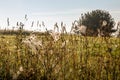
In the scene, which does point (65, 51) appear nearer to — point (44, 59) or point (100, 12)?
point (44, 59)

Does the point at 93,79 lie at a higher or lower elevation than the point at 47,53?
lower

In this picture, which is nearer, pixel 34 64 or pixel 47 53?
pixel 47 53

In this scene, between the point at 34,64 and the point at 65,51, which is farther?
the point at 65,51

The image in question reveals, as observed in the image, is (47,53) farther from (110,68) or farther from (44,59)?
(110,68)

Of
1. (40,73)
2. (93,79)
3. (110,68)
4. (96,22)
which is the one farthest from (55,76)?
(96,22)

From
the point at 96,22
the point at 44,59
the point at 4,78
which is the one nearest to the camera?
the point at 44,59

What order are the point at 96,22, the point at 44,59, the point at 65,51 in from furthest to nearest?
1. the point at 96,22
2. the point at 65,51
3. the point at 44,59

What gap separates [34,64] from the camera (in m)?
6.71

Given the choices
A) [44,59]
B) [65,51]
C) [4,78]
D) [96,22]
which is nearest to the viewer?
[44,59]

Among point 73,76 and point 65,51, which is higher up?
point 65,51

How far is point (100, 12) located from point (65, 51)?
76189mm

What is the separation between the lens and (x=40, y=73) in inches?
261

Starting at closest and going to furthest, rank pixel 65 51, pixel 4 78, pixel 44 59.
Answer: pixel 44 59
pixel 4 78
pixel 65 51

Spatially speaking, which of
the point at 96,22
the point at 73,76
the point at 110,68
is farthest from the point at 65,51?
the point at 96,22
